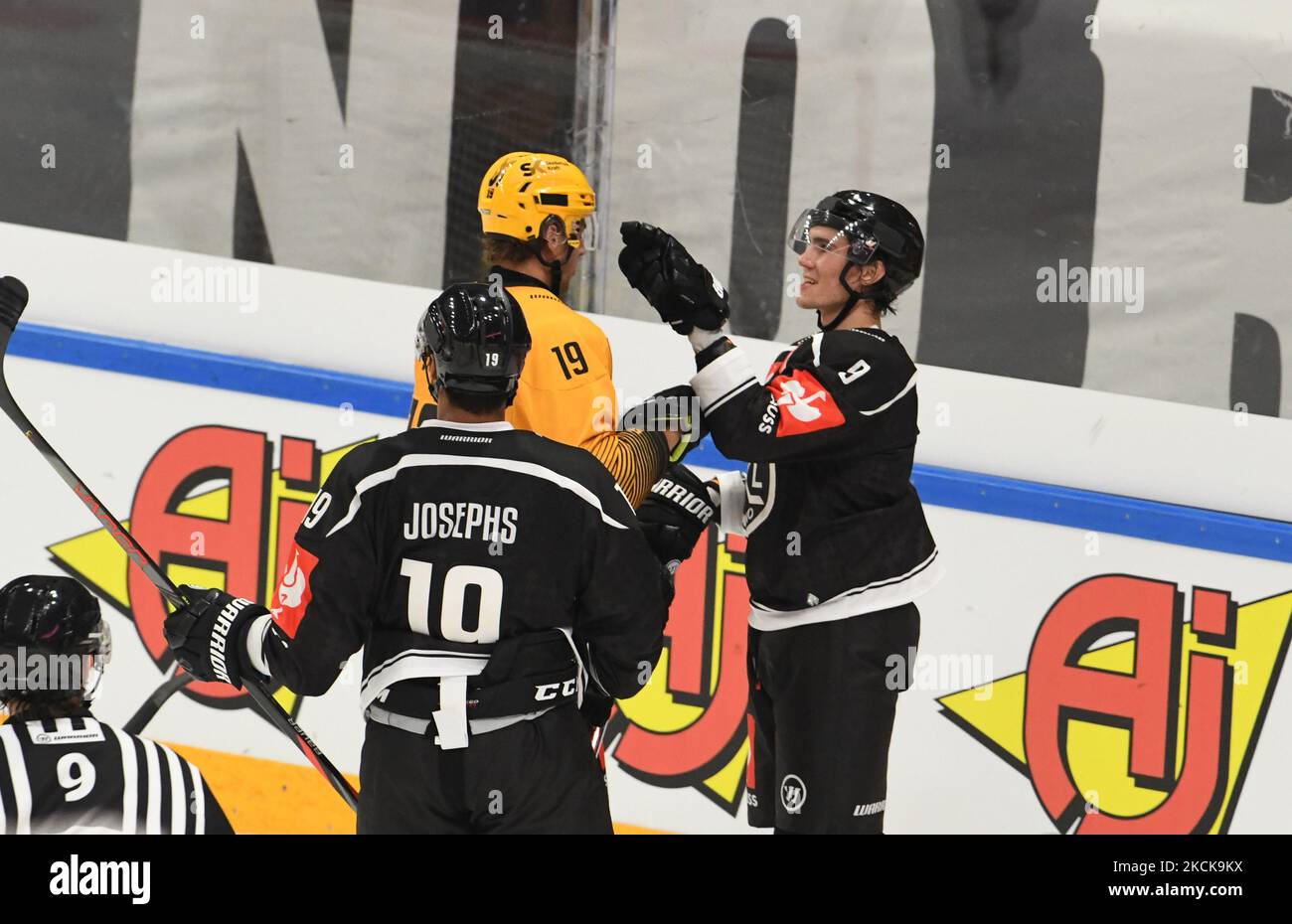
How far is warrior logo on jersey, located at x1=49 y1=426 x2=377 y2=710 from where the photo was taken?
161 inches

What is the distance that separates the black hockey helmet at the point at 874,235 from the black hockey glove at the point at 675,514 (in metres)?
0.44

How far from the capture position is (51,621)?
2510mm

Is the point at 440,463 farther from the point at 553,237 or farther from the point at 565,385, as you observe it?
the point at 553,237

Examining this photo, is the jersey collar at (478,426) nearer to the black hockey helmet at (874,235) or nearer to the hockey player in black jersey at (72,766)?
the hockey player in black jersey at (72,766)

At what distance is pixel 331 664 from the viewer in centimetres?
242

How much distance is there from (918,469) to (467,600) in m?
1.76

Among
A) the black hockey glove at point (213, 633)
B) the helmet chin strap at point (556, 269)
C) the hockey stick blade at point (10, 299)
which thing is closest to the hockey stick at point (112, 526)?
the hockey stick blade at point (10, 299)

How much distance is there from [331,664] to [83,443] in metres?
2.01

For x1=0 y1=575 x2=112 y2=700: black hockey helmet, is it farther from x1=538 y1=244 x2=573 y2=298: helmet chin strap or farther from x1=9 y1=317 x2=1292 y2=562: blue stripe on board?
x1=9 y1=317 x2=1292 y2=562: blue stripe on board

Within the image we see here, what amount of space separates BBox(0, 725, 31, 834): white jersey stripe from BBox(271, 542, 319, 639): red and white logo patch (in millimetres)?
399

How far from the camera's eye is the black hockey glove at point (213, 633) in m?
2.51
